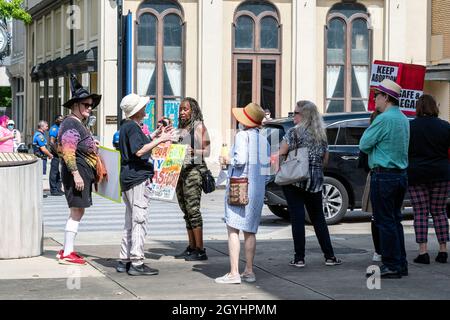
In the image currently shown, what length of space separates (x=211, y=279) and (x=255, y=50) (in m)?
23.2

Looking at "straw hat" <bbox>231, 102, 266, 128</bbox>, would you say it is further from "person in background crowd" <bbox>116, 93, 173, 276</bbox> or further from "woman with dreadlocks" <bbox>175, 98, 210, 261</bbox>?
"woman with dreadlocks" <bbox>175, 98, 210, 261</bbox>

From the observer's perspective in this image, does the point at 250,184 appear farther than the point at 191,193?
No

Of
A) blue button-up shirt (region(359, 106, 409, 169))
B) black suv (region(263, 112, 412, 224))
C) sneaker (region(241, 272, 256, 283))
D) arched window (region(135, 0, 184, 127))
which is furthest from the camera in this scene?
arched window (region(135, 0, 184, 127))

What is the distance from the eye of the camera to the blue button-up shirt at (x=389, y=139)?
9773 mm

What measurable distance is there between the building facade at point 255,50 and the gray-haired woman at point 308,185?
20309 millimetres

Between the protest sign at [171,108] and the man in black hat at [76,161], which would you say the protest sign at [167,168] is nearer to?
the man in black hat at [76,161]

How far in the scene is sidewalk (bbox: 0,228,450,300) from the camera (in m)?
8.90

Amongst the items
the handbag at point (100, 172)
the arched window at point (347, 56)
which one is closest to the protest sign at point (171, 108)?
the arched window at point (347, 56)

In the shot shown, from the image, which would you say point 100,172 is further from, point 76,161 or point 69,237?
point 69,237

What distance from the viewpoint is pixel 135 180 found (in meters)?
10.2

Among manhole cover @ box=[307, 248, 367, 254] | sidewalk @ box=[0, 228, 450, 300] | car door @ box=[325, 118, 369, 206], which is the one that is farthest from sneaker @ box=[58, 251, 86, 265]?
car door @ box=[325, 118, 369, 206]

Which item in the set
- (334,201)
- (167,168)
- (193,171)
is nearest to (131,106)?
(167,168)

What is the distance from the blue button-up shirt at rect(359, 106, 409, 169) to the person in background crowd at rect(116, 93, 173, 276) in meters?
2.14

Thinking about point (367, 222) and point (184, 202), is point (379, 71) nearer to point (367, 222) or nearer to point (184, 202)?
point (367, 222)
